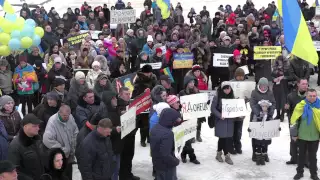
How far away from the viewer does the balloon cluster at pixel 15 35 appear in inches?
497

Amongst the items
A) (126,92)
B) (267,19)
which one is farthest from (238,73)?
(267,19)

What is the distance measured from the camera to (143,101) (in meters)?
9.09

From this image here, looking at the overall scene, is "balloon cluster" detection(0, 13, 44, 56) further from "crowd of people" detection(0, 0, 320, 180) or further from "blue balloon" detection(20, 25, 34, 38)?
"crowd of people" detection(0, 0, 320, 180)

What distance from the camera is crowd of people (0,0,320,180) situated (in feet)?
21.9

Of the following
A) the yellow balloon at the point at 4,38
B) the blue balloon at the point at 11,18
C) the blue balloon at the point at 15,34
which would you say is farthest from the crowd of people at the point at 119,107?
the blue balloon at the point at 11,18

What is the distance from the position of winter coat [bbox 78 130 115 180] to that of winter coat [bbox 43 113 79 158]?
0.73 meters

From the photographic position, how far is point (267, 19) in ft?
72.0

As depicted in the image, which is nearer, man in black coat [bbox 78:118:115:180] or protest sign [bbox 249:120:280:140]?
man in black coat [bbox 78:118:115:180]

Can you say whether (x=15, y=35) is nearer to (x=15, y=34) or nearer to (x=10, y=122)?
(x=15, y=34)

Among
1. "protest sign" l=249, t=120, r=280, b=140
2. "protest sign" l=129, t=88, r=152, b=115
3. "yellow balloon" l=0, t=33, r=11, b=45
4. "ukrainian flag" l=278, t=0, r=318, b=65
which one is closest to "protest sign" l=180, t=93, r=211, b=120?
"protest sign" l=129, t=88, r=152, b=115

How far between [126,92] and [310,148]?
10.4 feet

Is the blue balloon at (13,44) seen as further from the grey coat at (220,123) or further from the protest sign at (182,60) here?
the grey coat at (220,123)

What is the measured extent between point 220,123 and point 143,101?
149cm

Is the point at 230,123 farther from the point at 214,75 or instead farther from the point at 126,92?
the point at 214,75
